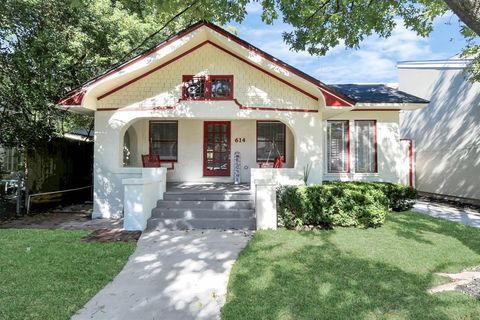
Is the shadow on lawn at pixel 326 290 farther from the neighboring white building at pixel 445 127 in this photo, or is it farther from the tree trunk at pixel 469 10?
the neighboring white building at pixel 445 127

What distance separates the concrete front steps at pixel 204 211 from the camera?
9180mm

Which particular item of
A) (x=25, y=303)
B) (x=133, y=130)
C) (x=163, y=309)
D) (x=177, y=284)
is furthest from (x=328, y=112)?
(x=25, y=303)

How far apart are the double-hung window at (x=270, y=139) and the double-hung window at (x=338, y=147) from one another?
1745mm

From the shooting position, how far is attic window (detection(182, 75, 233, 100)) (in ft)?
36.4

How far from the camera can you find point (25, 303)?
4637 millimetres

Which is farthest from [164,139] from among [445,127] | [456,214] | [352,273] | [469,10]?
[445,127]

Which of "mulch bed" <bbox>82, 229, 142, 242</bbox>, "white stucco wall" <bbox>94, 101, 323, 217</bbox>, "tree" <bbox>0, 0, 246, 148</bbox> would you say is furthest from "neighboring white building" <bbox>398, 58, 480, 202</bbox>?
"mulch bed" <bbox>82, 229, 142, 242</bbox>

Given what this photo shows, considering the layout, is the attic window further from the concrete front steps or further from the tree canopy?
the concrete front steps

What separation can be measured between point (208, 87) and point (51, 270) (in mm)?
6916

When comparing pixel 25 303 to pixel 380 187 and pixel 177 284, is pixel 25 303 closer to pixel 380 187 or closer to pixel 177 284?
pixel 177 284

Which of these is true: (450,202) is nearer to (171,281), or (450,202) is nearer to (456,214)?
(456,214)

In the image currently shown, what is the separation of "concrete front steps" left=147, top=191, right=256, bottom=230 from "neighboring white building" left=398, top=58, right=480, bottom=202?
31.9 ft

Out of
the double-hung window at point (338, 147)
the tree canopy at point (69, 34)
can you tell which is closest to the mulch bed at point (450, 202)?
the double-hung window at point (338, 147)

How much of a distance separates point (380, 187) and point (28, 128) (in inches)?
444
